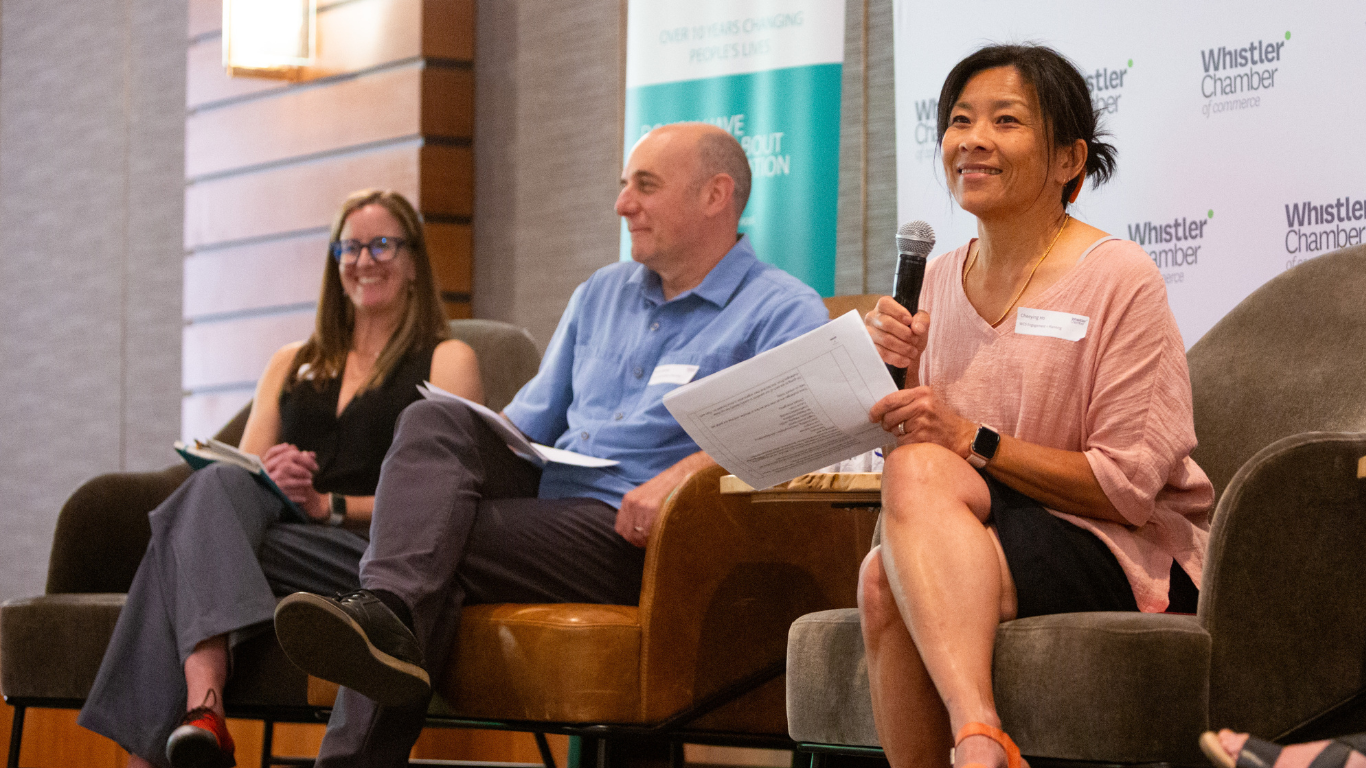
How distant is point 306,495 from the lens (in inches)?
105

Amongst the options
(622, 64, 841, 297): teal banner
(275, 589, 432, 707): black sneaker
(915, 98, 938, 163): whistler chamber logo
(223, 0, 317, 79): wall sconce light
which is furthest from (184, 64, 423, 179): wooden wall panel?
(275, 589, 432, 707): black sneaker

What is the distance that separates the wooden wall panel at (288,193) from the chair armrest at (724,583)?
2.31m

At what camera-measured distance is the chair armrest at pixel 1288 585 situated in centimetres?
154

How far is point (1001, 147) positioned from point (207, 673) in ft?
5.04

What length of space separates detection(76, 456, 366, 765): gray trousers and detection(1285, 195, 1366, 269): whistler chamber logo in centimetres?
178

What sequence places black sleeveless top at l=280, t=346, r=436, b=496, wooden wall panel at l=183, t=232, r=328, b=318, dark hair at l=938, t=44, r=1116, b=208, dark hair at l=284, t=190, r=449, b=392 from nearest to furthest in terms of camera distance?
dark hair at l=938, t=44, r=1116, b=208 → black sleeveless top at l=280, t=346, r=436, b=496 → dark hair at l=284, t=190, r=449, b=392 → wooden wall panel at l=183, t=232, r=328, b=318

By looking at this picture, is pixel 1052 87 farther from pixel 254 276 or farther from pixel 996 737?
pixel 254 276

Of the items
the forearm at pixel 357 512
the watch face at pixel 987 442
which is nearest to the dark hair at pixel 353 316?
the forearm at pixel 357 512

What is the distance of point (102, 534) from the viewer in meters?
2.84

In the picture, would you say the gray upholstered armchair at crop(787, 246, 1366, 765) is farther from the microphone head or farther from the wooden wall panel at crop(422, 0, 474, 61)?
the wooden wall panel at crop(422, 0, 474, 61)

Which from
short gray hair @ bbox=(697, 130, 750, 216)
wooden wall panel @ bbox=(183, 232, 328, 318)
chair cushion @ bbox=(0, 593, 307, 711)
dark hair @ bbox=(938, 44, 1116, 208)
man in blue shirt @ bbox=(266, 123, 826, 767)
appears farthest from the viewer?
wooden wall panel @ bbox=(183, 232, 328, 318)

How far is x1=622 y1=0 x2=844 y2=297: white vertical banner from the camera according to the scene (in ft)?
11.0

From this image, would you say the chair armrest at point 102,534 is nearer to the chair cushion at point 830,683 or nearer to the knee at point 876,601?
the chair cushion at point 830,683

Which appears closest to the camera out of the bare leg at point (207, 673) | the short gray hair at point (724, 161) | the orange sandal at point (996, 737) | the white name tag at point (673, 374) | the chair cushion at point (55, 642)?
the orange sandal at point (996, 737)
